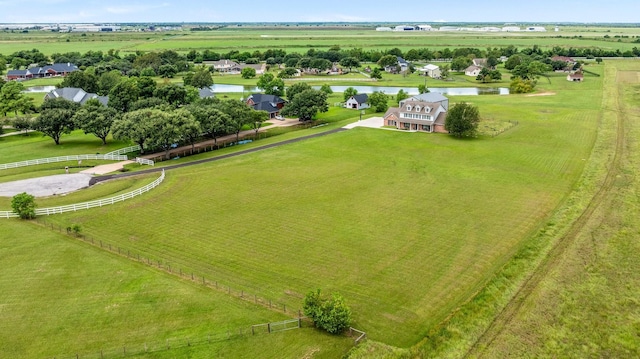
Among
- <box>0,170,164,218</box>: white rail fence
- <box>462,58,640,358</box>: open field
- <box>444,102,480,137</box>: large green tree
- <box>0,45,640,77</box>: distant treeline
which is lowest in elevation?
<box>462,58,640,358</box>: open field

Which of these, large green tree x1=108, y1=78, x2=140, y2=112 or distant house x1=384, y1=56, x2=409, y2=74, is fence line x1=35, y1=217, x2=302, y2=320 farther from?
distant house x1=384, y1=56, x2=409, y2=74

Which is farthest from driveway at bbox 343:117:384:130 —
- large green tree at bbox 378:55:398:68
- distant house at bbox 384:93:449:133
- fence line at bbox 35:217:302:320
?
large green tree at bbox 378:55:398:68

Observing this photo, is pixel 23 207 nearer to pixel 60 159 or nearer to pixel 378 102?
pixel 60 159

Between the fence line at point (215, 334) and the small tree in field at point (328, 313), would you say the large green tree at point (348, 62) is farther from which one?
the small tree in field at point (328, 313)

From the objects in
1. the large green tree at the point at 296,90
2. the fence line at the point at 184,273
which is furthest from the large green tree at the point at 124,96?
the fence line at the point at 184,273

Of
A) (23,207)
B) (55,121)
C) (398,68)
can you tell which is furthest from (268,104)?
(398,68)

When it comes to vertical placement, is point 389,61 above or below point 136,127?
above
